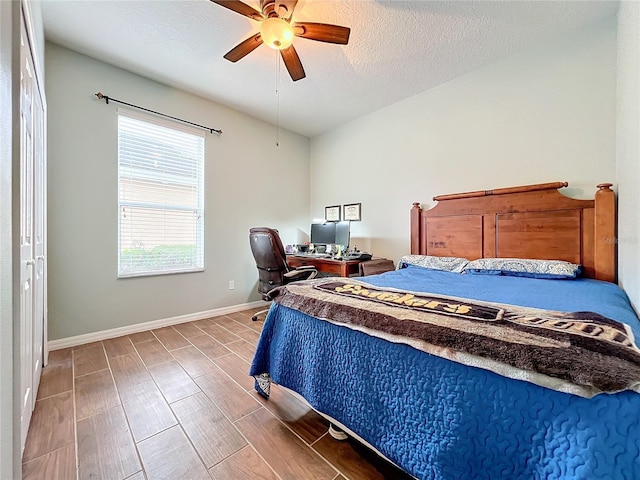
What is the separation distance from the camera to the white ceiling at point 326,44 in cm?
188

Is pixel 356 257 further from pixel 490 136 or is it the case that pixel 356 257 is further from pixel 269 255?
pixel 490 136

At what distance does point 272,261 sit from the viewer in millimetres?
2756

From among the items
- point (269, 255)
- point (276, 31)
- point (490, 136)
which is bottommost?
point (269, 255)

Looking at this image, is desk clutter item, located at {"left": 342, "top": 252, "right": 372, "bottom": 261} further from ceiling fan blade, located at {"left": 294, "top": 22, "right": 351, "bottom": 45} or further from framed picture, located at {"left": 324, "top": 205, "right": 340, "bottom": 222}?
ceiling fan blade, located at {"left": 294, "top": 22, "right": 351, "bottom": 45}

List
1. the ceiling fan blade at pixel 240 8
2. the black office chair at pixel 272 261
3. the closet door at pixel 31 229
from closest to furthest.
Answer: the closet door at pixel 31 229 < the ceiling fan blade at pixel 240 8 < the black office chair at pixel 272 261

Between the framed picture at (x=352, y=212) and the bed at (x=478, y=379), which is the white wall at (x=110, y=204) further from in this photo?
the bed at (x=478, y=379)

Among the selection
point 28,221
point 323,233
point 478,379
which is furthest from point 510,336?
point 323,233

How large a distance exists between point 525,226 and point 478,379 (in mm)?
2070

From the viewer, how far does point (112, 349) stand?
2314mm

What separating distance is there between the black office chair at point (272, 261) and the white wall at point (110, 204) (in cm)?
78

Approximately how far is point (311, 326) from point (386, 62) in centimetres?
249

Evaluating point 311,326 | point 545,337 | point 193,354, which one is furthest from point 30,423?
point 545,337

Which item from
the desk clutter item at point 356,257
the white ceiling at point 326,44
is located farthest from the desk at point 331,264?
the white ceiling at point 326,44

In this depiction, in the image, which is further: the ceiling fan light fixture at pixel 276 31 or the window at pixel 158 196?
the window at pixel 158 196
